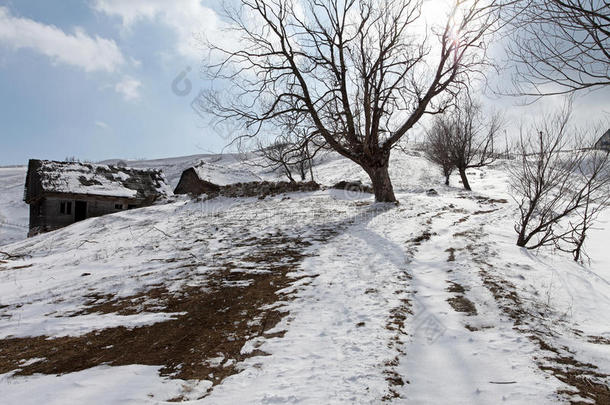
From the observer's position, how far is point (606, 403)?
2.00 metres

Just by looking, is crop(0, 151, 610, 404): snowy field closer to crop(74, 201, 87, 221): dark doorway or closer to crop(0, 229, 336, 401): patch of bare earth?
crop(0, 229, 336, 401): patch of bare earth

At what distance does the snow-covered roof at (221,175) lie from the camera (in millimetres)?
27984

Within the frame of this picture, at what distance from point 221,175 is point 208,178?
5.42 ft

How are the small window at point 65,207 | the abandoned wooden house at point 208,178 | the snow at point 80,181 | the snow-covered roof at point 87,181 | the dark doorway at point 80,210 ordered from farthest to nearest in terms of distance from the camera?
the abandoned wooden house at point 208,178, the dark doorway at point 80,210, the small window at point 65,207, the snow-covered roof at point 87,181, the snow at point 80,181

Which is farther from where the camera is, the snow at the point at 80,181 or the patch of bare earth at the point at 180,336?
the snow at the point at 80,181

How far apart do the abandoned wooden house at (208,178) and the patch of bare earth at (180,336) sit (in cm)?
2306

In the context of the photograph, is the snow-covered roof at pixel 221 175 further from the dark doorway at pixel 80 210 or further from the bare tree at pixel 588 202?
the bare tree at pixel 588 202

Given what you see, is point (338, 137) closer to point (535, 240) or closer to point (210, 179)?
point (535, 240)

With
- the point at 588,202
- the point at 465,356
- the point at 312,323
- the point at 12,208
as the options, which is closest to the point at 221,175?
the point at 588,202

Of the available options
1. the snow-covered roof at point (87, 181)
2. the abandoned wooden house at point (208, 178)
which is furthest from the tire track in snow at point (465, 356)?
the abandoned wooden house at point (208, 178)

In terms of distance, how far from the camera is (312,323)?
3242 millimetres

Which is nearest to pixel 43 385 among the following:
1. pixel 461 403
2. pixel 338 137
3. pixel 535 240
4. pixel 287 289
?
pixel 287 289

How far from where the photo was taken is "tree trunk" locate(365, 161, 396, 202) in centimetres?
1197

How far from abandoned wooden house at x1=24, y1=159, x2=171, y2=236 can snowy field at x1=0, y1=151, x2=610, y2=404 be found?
17850 millimetres
